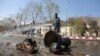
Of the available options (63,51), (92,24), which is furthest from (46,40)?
(92,24)

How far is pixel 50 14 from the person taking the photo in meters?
90.2

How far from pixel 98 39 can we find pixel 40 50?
31.6 meters

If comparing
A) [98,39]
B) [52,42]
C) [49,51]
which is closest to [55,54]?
[49,51]

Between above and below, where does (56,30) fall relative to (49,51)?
above

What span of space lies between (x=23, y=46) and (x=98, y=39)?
109ft

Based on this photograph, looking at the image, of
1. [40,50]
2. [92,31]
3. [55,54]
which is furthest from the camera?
[92,31]

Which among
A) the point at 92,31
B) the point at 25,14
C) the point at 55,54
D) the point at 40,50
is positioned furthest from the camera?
the point at 25,14

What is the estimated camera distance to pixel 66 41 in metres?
24.2

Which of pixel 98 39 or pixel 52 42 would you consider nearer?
pixel 52 42

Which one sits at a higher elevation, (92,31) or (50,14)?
(50,14)

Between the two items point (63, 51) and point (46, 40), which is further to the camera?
point (46, 40)

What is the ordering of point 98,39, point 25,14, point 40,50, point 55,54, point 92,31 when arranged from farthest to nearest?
point 25,14 → point 92,31 → point 98,39 → point 40,50 → point 55,54

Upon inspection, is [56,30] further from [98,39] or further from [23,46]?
[98,39]

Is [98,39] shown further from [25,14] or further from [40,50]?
[25,14]
